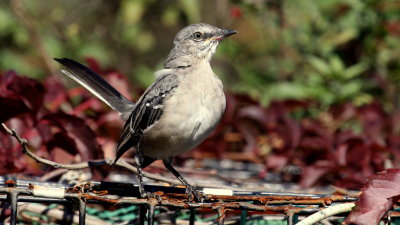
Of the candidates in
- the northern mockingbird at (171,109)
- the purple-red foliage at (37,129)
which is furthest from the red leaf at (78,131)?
the northern mockingbird at (171,109)

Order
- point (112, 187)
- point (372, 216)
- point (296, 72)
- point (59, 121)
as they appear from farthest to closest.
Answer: point (296, 72) → point (59, 121) → point (112, 187) → point (372, 216)

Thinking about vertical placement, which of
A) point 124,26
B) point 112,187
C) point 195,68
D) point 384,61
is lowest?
point 112,187

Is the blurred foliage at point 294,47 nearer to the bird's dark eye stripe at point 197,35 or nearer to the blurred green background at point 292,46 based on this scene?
the blurred green background at point 292,46

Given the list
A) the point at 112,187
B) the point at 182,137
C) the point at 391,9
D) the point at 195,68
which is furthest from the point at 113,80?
the point at 391,9

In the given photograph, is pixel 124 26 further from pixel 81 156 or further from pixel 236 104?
pixel 81 156

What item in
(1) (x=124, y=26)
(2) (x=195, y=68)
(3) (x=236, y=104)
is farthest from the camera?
(1) (x=124, y=26)

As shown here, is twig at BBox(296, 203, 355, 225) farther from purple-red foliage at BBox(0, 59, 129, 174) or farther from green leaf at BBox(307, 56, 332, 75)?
green leaf at BBox(307, 56, 332, 75)

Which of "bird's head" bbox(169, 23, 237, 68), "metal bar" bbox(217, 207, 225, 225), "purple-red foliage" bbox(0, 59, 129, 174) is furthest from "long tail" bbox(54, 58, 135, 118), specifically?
"metal bar" bbox(217, 207, 225, 225)

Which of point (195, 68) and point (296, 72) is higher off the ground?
point (296, 72)
